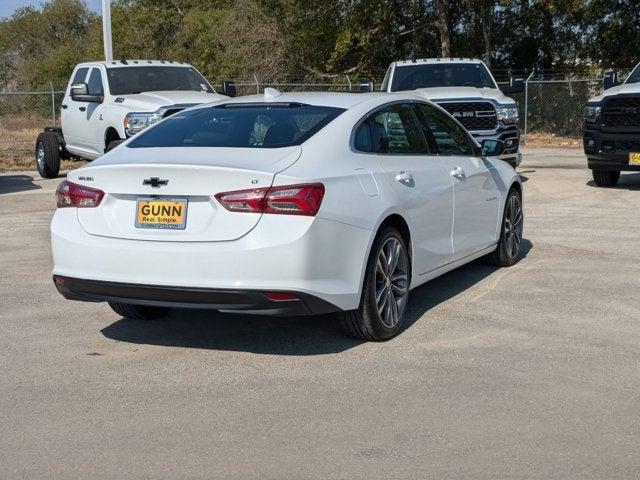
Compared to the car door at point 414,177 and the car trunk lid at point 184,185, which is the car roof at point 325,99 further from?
the car trunk lid at point 184,185

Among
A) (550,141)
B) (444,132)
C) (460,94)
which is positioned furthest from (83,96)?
(550,141)

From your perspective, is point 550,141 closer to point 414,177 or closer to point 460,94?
point 460,94

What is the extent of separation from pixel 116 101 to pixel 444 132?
826cm

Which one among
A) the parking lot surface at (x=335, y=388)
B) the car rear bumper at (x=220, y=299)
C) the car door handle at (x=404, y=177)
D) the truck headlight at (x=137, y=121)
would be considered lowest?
the parking lot surface at (x=335, y=388)

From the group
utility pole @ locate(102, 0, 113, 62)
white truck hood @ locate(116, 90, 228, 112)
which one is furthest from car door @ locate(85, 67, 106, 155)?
utility pole @ locate(102, 0, 113, 62)

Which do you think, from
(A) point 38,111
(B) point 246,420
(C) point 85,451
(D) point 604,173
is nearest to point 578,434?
(B) point 246,420

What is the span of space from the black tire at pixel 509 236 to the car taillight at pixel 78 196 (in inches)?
156

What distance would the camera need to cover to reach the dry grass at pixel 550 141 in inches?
1069

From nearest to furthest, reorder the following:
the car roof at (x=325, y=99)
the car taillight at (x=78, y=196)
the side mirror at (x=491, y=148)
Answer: the car taillight at (x=78, y=196) < the car roof at (x=325, y=99) < the side mirror at (x=491, y=148)

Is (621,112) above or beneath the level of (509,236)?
above

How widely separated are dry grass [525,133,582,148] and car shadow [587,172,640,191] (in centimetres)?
955

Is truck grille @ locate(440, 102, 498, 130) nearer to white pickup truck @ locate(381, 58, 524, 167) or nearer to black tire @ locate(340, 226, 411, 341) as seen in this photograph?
white pickup truck @ locate(381, 58, 524, 167)

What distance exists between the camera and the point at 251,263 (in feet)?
18.5

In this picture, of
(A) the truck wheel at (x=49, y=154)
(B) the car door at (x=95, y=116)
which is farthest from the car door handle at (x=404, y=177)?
(A) the truck wheel at (x=49, y=154)
